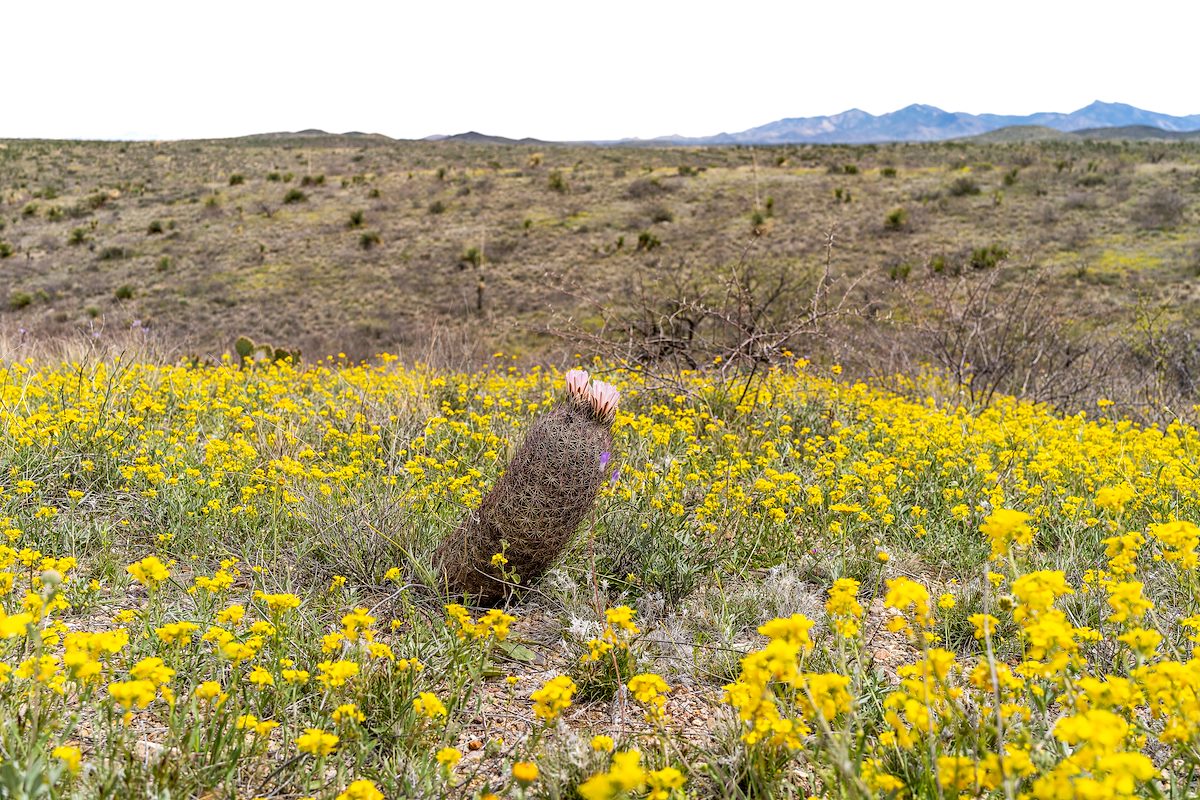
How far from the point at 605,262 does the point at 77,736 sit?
719 inches

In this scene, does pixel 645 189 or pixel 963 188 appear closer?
pixel 963 188

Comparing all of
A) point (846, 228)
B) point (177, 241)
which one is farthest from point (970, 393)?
point (177, 241)

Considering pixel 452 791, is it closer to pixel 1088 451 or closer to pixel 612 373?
pixel 1088 451

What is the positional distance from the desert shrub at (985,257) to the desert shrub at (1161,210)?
179 inches

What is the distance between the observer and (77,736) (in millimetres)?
2053

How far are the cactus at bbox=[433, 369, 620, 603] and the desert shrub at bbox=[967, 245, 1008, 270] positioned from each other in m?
16.6

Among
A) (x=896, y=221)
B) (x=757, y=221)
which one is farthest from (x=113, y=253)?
(x=896, y=221)

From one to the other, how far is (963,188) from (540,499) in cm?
2375

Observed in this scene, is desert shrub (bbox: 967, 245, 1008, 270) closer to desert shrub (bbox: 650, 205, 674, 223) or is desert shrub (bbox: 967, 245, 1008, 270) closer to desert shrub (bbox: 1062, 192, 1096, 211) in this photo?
desert shrub (bbox: 1062, 192, 1096, 211)

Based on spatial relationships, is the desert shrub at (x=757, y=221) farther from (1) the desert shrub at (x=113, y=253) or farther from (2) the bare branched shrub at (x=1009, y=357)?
(1) the desert shrub at (x=113, y=253)

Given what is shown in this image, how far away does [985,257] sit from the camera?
56.3 ft

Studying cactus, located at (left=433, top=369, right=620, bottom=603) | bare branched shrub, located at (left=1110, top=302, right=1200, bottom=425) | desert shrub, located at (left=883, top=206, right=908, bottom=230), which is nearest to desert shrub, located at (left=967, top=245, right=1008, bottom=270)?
desert shrub, located at (left=883, top=206, right=908, bottom=230)

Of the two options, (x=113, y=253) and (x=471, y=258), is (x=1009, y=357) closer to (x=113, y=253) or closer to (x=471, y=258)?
(x=471, y=258)

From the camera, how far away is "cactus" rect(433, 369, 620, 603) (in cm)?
274
